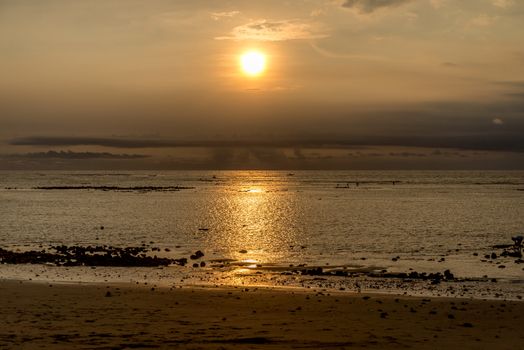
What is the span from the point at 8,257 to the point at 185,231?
77.3 ft

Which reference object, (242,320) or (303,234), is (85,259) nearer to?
(242,320)

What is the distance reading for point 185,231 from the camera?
57.9 meters

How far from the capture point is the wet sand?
15.7m

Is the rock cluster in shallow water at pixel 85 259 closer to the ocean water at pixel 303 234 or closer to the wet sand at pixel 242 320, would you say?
the ocean water at pixel 303 234

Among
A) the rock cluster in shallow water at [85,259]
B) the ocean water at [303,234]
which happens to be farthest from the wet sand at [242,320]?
the ocean water at [303,234]

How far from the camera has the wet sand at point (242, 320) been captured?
15719 millimetres

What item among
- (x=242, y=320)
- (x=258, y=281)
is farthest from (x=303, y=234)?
(x=242, y=320)

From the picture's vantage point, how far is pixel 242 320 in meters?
18.5

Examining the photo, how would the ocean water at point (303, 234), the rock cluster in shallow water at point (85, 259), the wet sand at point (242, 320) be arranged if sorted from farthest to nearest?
the ocean water at point (303, 234), the rock cluster in shallow water at point (85, 259), the wet sand at point (242, 320)

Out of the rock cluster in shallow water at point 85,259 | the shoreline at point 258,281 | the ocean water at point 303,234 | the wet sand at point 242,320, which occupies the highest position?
the ocean water at point 303,234

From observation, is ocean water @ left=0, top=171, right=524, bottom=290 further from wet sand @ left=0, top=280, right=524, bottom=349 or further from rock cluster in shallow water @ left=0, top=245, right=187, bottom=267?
wet sand @ left=0, top=280, right=524, bottom=349

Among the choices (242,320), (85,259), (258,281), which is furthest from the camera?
(85,259)

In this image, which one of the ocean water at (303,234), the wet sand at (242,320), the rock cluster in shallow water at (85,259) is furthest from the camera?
the ocean water at (303,234)

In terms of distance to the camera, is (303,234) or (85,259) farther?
(303,234)
